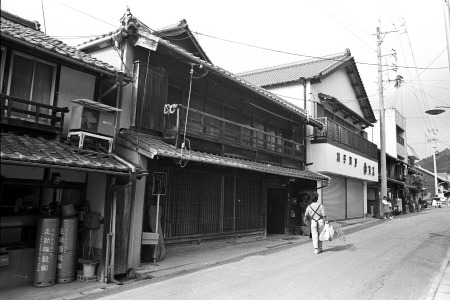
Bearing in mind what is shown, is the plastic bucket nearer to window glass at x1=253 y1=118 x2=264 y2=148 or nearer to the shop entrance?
window glass at x1=253 y1=118 x2=264 y2=148

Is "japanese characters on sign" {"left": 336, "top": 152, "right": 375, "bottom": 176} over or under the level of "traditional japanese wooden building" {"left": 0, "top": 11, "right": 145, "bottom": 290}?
over

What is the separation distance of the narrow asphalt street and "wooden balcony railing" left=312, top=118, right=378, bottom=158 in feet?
29.8

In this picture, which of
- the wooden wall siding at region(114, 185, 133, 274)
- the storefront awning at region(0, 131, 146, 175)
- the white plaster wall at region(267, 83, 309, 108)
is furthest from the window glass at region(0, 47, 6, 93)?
the white plaster wall at region(267, 83, 309, 108)

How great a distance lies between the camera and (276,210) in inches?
753

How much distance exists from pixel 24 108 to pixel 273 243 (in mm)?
10963

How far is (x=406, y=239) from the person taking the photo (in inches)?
637

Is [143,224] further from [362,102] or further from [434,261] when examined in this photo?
[362,102]

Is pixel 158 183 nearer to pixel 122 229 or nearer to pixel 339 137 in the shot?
pixel 122 229

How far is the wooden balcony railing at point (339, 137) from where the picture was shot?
21.3 m

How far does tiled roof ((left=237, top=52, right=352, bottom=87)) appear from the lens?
76.4ft

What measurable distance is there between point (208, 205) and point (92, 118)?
6202 mm

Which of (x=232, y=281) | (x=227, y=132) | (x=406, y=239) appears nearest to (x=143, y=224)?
(x=232, y=281)

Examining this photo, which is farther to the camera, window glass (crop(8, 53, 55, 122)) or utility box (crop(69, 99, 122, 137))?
utility box (crop(69, 99, 122, 137))

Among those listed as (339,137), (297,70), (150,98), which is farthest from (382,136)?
(150,98)
